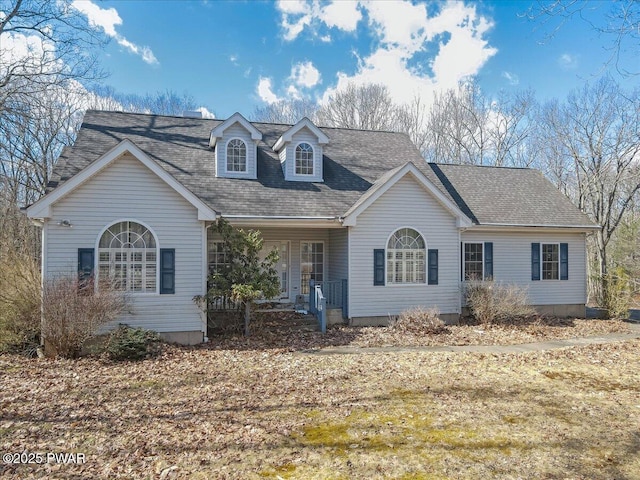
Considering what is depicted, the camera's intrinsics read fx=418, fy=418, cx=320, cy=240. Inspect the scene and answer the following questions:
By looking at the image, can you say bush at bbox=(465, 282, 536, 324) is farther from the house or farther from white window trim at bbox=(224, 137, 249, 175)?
white window trim at bbox=(224, 137, 249, 175)

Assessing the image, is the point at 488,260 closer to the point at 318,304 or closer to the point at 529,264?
the point at 529,264

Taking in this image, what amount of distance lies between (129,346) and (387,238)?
796 cm

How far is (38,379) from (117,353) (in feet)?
5.33

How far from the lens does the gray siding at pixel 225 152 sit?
14.2 meters

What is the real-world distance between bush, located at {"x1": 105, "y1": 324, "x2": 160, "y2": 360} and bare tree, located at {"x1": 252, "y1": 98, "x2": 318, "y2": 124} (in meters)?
32.4

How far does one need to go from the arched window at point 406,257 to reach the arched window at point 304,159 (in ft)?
13.2

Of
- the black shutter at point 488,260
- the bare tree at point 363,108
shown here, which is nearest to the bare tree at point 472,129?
the bare tree at point 363,108

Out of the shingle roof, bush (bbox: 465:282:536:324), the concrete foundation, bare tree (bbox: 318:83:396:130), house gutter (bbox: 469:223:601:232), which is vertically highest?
bare tree (bbox: 318:83:396:130)

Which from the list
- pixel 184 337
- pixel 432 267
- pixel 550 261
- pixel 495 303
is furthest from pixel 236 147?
pixel 550 261

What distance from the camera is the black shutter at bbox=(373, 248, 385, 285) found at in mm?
13281

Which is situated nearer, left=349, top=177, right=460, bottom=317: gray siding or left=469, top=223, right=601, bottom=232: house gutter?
left=349, top=177, right=460, bottom=317: gray siding

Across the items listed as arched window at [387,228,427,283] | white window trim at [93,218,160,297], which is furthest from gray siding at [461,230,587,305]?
white window trim at [93,218,160,297]

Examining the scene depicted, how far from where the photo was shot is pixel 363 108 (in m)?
35.5

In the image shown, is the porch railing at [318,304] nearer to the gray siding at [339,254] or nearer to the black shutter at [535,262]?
the gray siding at [339,254]
